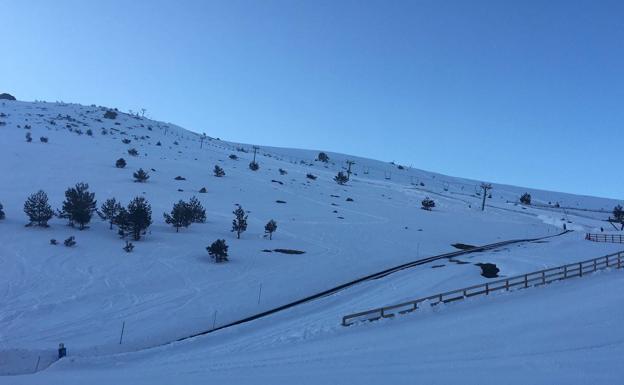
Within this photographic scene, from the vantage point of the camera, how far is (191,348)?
1823cm

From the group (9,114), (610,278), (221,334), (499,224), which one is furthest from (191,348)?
(9,114)

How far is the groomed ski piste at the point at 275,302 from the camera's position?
13.6 m

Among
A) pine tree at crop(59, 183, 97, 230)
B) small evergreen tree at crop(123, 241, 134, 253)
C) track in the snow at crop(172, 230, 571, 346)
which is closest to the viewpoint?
track in the snow at crop(172, 230, 571, 346)

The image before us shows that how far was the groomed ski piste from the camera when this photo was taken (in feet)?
44.7

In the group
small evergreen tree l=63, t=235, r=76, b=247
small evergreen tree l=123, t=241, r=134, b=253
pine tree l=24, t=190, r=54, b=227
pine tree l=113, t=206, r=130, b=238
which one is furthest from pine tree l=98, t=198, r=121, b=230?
small evergreen tree l=123, t=241, r=134, b=253

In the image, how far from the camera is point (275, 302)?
26.1m

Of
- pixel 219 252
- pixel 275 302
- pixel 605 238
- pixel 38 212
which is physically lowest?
pixel 275 302

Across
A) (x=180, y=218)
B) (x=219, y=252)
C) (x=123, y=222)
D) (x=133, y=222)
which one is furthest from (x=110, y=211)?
(x=219, y=252)

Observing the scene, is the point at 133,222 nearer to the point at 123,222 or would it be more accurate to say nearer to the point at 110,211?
the point at 123,222

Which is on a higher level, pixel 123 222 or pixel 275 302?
pixel 123 222

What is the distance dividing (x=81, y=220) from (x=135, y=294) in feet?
48.7

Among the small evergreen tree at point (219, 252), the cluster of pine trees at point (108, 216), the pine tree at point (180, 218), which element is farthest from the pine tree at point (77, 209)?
the small evergreen tree at point (219, 252)

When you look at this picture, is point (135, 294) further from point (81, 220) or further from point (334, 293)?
point (81, 220)

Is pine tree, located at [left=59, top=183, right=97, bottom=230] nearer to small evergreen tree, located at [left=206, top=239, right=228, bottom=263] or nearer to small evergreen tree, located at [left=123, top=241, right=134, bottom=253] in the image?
small evergreen tree, located at [left=123, top=241, right=134, bottom=253]
